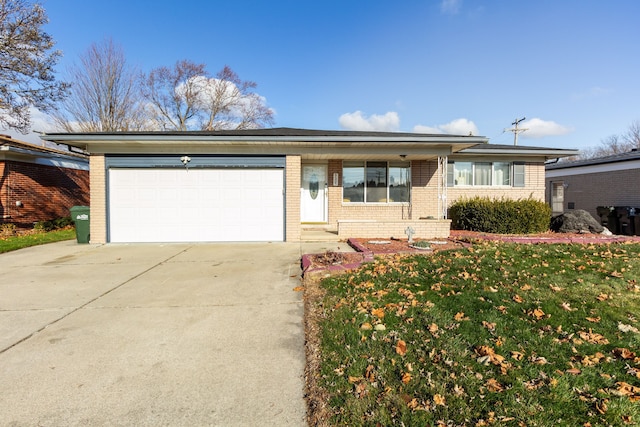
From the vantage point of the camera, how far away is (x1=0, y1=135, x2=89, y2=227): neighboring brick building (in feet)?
39.8

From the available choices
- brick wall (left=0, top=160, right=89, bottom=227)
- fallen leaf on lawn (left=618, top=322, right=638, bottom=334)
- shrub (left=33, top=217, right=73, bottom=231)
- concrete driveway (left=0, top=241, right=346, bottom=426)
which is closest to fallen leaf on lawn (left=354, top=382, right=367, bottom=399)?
concrete driveway (left=0, top=241, right=346, bottom=426)

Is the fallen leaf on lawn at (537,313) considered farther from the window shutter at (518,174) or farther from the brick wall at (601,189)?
the brick wall at (601,189)

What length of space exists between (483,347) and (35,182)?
649 inches

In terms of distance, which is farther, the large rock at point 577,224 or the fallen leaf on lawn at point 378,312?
the large rock at point 577,224

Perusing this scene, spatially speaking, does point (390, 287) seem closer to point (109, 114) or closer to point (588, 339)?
point (588, 339)

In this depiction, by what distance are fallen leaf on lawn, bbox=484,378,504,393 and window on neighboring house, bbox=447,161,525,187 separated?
1115 centimetres

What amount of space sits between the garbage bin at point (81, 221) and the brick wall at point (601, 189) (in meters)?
19.6

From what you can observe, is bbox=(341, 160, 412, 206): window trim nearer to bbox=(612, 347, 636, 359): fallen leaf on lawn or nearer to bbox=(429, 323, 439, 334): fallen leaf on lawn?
bbox=(429, 323, 439, 334): fallen leaf on lawn

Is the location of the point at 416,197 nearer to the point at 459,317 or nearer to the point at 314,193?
the point at 314,193

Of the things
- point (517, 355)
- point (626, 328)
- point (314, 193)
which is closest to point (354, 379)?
point (517, 355)

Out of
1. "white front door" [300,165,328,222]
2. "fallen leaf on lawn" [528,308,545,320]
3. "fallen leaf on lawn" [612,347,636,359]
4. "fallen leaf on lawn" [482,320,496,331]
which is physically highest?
"white front door" [300,165,328,222]

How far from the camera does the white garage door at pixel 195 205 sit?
9.41 metres

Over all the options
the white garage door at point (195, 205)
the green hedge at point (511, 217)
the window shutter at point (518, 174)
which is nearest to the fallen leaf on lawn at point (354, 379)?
the white garage door at point (195, 205)

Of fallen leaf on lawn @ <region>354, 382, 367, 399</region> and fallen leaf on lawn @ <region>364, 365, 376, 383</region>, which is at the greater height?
fallen leaf on lawn @ <region>364, 365, 376, 383</region>
